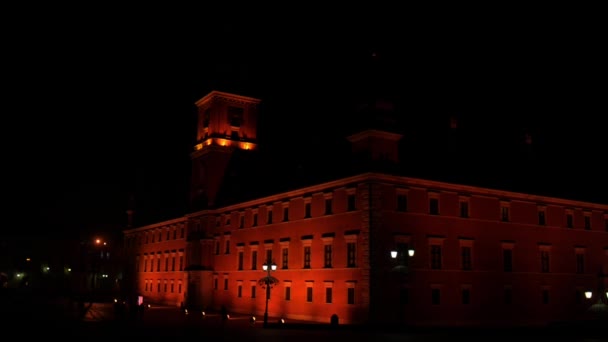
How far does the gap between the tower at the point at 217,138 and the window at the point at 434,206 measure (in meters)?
27.8

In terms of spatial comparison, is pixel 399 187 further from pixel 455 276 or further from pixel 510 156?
pixel 510 156

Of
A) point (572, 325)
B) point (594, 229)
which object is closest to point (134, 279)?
point (594, 229)

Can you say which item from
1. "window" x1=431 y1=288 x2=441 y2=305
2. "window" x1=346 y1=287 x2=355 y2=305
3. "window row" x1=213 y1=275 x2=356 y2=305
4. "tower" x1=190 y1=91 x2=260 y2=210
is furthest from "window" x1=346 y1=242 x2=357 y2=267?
"tower" x1=190 y1=91 x2=260 y2=210

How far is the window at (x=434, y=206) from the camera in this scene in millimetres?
43866

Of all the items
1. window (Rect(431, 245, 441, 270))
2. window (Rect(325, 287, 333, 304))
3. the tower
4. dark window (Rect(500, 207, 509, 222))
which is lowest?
window (Rect(325, 287, 333, 304))

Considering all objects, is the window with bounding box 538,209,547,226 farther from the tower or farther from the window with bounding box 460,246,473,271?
the tower

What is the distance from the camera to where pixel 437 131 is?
2055 inches

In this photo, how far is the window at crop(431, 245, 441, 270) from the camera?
43.2 metres

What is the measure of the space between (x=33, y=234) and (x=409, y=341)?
11280 centimetres

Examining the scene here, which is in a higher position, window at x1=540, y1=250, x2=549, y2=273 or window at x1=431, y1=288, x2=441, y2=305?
window at x1=540, y1=250, x2=549, y2=273

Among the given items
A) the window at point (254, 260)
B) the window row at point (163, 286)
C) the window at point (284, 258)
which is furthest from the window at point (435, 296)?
the window row at point (163, 286)

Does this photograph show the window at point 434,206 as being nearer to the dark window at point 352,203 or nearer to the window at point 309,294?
the dark window at point 352,203

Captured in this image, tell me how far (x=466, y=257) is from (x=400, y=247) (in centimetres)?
596

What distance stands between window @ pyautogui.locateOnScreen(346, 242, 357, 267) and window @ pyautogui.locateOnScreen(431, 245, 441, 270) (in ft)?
17.2
